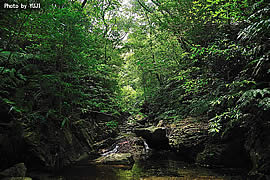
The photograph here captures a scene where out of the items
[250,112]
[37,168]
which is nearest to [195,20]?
[250,112]

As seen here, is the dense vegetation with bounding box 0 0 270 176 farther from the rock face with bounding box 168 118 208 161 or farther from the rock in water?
the rock in water

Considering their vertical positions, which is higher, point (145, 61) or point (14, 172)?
point (145, 61)

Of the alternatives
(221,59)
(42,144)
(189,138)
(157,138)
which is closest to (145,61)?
(221,59)

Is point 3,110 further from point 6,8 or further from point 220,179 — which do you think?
point 220,179

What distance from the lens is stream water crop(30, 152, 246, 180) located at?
3.90 metres

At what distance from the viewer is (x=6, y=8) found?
3170mm

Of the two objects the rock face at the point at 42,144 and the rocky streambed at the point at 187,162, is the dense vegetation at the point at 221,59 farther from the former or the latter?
the rock face at the point at 42,144

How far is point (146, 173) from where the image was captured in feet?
15.0

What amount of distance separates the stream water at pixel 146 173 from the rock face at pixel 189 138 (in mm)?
518

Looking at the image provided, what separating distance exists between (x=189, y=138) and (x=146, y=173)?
1990mm

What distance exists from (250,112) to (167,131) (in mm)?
3648

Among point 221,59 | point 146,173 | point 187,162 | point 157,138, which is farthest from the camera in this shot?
point 157,138

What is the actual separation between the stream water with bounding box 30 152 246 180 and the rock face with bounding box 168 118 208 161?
518 millimetres

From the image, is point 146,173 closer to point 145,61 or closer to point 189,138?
point 189,138
